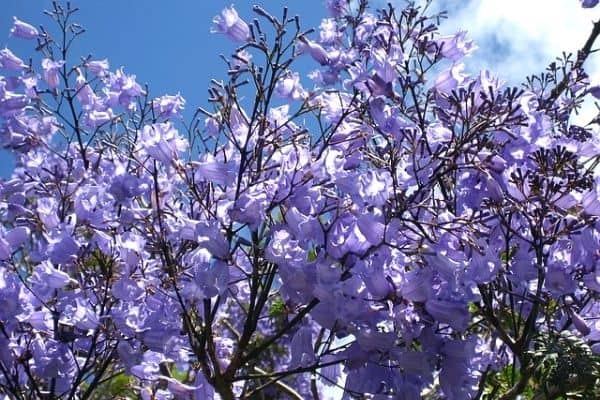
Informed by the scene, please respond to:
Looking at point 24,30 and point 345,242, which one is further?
point 24,30

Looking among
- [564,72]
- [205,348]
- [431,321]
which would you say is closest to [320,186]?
[431,321]

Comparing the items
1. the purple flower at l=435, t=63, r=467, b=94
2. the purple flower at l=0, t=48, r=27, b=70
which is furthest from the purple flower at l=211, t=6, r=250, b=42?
the purple flower at l=0, t=48, r=27, b=70

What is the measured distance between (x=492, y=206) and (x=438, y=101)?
0.56 metres

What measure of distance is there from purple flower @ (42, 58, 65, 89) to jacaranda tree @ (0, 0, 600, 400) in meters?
1.28

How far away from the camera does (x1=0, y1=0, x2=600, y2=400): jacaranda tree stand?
2980mm

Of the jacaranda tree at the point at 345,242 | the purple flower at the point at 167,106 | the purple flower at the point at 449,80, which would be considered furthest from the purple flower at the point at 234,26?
the purple flower at the point at 167,106

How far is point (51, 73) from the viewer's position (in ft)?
16.6

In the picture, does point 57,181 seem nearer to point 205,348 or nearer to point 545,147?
point 205,348

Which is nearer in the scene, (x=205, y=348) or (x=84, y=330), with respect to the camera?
Answer: (x=205, y=348)

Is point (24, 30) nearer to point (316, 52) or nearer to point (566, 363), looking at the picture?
point (316, 52)

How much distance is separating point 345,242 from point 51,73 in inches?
110

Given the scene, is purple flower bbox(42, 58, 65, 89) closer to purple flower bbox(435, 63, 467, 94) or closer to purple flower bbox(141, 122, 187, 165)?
purple flower bbox(141, 122, 187, 165)

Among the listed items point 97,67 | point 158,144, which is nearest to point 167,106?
point 97,67

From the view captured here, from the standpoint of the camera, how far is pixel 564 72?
170 inches
